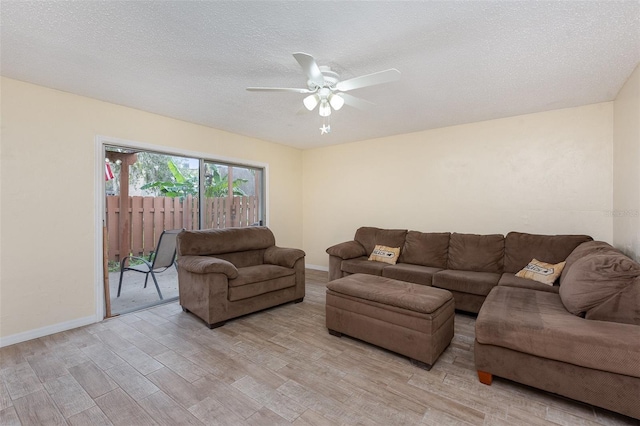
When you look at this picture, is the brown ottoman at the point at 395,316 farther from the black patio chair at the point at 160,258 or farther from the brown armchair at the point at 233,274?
the black patio chair at the point at 160,258

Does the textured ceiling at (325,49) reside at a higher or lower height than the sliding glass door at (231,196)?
higher

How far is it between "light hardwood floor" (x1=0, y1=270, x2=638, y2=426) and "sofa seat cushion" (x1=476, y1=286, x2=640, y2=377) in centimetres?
35

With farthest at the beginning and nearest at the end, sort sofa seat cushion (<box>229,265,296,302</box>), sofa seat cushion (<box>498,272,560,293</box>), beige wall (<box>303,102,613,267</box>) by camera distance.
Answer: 1. beige wall (<box>303,102,613,267</box>)
2. sofa seat cushion (<box>229,265,296,302</box>)
3. sofa seat cushion (<box>498,272,560,293</box>)

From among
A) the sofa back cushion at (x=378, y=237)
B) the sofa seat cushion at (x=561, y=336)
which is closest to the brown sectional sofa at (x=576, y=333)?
the sofa seat cushion at (x=561, y=336)

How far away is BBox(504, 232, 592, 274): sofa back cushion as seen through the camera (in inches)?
→ 121

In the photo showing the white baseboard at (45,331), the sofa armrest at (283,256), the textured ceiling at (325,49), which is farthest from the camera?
the sofa armrest at (283,256)

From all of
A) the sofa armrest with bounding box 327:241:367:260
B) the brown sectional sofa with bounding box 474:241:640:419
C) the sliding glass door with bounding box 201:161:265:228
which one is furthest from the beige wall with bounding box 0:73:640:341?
the brown sectional sofa with bounding box 474:241:640:419

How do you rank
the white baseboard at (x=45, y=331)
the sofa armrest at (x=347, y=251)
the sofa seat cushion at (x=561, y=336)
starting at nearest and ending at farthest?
the sofa seat cushion at (x=561, y=336), the white baseboard at (x=45, y=331), the sofa armrest at (x=347, y=251)

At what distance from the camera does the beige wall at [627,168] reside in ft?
7.99

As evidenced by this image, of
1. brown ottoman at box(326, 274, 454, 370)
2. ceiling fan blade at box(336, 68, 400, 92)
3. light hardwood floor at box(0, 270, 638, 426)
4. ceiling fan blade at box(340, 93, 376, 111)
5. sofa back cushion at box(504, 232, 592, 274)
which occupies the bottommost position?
light hardwood floor at box(0, 270, 638, 426)

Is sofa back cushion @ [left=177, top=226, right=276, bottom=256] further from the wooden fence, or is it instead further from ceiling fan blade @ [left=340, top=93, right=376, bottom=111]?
ceiling fan blade @ [left=340, top=93, right=376, bottom=111]

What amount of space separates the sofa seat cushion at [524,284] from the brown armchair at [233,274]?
7.69ft

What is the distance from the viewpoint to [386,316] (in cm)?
236

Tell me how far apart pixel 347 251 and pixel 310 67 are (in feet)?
9.16
